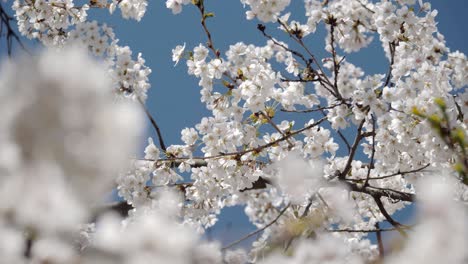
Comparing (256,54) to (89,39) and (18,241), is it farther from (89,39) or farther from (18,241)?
(18,241)

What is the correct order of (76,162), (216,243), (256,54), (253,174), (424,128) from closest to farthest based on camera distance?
(76,162) < (216,243) < (424,128) < (253,174) < (256,54)

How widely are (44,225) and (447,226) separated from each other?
32.8 inches

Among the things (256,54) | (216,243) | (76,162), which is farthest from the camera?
(256,54)

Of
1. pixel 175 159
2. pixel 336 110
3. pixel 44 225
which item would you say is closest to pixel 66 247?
pixel 44 225

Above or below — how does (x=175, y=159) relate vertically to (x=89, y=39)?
below

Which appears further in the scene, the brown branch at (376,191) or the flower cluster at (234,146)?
the brown branch at (376,191)

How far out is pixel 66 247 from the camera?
1090 mm

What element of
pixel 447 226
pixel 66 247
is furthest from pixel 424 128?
pixel 66 247

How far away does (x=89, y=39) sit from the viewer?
5141 mm

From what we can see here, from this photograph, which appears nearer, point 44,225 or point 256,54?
point 44,225

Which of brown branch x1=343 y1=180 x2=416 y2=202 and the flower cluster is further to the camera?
brown branch x1=343 y1=180 x2=416 y2=202

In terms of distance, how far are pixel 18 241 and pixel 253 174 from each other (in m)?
3.09

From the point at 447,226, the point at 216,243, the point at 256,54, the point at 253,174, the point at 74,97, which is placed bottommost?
the point at 447,226

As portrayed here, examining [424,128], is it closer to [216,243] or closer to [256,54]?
[256,54]
